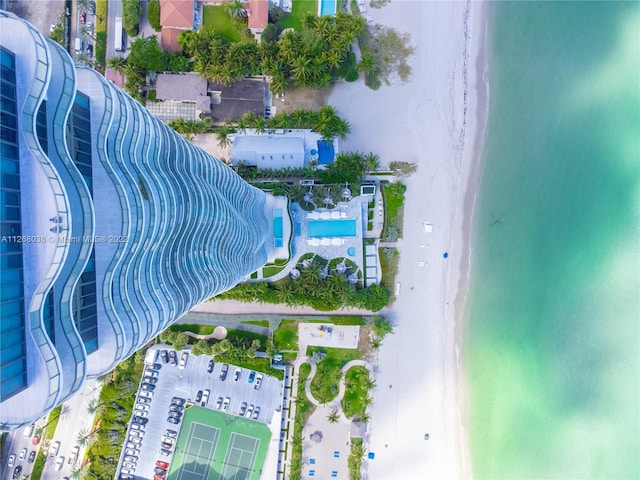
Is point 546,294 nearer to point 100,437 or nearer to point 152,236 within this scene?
point 152,236

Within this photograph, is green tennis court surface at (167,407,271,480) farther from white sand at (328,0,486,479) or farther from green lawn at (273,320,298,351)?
white sand at (328,0,486,479)

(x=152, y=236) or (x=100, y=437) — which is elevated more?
(x=152, y=236)

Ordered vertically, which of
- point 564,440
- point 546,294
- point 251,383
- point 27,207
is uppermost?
point 27,207

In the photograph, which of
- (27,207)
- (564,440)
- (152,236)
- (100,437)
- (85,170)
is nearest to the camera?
(27,207)

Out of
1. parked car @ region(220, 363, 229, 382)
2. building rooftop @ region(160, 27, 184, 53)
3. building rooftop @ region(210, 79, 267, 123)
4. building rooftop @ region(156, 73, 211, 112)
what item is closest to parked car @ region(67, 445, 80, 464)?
parked car @ region(220, 363, 229, 382)

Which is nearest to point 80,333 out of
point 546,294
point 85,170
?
point 85,170

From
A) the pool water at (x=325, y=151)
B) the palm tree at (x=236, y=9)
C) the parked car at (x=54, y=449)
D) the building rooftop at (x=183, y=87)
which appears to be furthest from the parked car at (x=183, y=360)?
the palm tree at (x=236, y=9)
